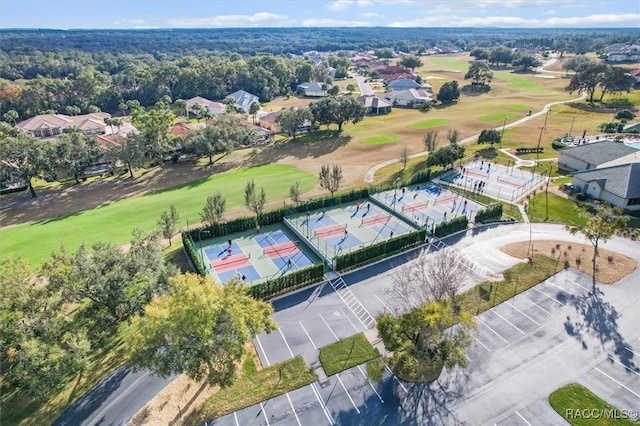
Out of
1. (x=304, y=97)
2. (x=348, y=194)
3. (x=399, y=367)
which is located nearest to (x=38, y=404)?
(x=399, y=367)

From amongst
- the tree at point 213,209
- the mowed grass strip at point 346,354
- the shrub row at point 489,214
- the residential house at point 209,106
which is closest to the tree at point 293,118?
the residential house at point 209,106

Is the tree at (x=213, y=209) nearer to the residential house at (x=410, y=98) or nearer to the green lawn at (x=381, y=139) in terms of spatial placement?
the green lawn at (x=381, y=139)

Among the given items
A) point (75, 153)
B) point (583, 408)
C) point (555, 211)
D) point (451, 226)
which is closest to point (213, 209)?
point (451, 226)

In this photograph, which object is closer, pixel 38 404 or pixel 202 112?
pixel 38 404

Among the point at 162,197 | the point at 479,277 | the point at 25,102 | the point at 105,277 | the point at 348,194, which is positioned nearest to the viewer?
the point at 105,277

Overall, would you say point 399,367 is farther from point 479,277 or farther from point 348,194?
point 348,194

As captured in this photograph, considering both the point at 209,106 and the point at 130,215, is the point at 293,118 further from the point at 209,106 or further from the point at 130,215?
the point at 209,106
